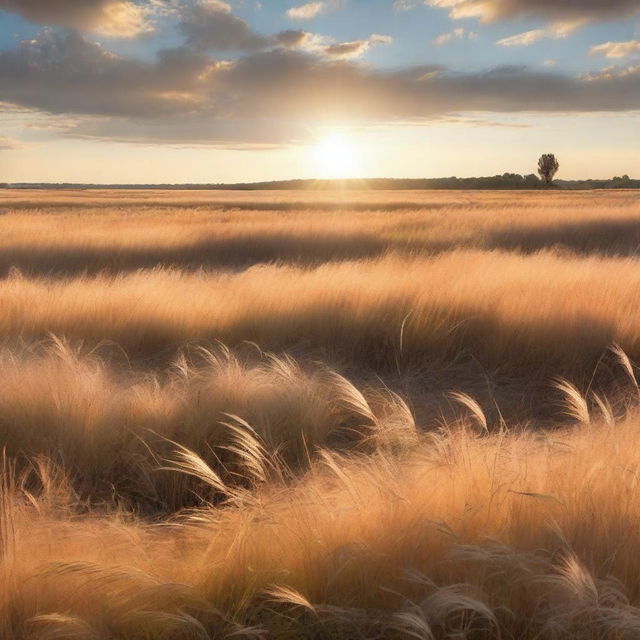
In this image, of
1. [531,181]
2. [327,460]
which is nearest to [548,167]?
[531,181]

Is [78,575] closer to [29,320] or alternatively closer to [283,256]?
[29,320]

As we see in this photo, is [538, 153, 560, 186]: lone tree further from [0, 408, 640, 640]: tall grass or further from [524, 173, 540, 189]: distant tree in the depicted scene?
[0, 408, 640, 640]: tall grass

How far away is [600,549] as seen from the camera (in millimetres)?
2182

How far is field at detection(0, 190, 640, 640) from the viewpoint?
77.9 inches

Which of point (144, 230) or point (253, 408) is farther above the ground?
point (144, 230)

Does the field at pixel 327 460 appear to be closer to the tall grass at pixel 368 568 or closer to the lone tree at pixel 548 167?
the tall grass at pixel 368 568

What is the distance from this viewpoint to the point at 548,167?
96.9 m

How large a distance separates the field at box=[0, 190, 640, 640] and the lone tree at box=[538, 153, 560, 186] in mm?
95442

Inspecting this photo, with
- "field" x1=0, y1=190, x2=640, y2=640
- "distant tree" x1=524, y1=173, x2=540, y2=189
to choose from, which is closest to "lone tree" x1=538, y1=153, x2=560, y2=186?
"distant tree" x1=524, y1=173, x2=540, y2=189

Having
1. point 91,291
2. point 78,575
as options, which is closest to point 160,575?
point 78,575

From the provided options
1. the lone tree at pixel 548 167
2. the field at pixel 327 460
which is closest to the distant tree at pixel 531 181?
the lone tree at pixel 548 167

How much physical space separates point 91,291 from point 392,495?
5.83 meters

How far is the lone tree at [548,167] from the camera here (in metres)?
96.2

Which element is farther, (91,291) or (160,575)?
(91,291)
